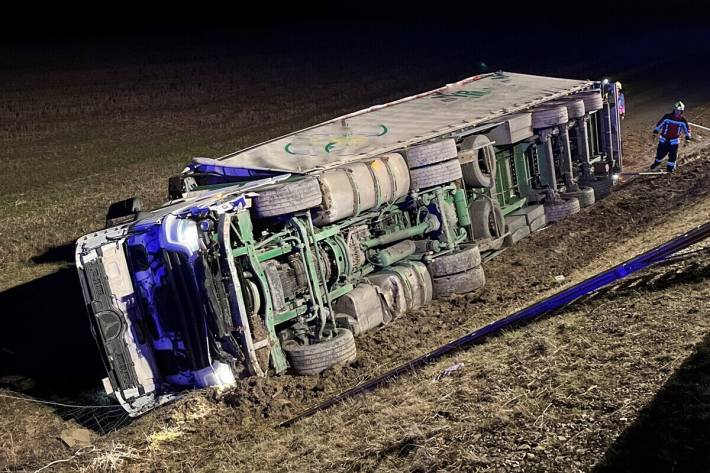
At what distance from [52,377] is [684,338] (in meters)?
5.92

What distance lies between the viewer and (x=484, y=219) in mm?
9273

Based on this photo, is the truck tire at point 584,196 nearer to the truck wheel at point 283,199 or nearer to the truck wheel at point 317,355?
the truck wheel at point 283,199

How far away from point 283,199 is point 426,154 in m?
2.14

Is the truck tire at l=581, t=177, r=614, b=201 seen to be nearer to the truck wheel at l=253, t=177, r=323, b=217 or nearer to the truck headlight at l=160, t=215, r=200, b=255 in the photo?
the truck wheel at l=253, t=177, r=323, b=217

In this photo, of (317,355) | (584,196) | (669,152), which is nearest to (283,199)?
(317,355)

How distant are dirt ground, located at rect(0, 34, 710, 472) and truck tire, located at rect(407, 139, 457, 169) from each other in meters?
Answer: 1.48

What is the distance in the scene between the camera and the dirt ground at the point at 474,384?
427 cm

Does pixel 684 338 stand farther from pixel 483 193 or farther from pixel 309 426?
pixel 483 193

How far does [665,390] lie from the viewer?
14.4 feet

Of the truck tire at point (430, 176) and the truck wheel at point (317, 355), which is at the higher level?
the truck tire at point (430, 176)

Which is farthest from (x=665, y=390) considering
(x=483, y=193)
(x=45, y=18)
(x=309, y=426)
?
(x=45, y=18)

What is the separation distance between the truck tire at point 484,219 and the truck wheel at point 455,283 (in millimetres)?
986

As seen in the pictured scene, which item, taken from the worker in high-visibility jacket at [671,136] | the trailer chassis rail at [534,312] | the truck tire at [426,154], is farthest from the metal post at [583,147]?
the trailer chassis rail at [534,312]

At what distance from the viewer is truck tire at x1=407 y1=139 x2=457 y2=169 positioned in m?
8.30
